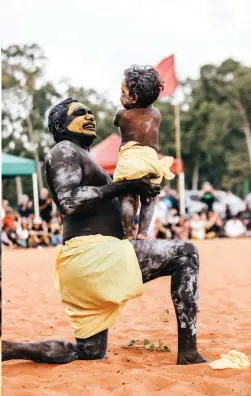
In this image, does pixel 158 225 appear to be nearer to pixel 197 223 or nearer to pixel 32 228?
pixel 197 223

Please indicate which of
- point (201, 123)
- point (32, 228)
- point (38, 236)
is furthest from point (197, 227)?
point (201, 123)

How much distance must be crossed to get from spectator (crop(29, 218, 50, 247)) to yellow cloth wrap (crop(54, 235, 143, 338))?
13.7m

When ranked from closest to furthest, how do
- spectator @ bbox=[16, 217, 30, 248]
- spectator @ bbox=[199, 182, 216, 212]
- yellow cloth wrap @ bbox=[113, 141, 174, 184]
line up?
yellow cloth wrap @ bbox=[113, 141, 174, 184] → spectator @ bbox=[16, 217, 30, 248] → spectator @ bbox=[199, 182, 216, 212]

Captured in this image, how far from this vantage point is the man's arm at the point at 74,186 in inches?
129

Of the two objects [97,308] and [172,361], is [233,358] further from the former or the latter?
[97,308]

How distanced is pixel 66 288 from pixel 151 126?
1.14 m

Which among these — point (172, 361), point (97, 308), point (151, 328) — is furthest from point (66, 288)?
point (151, 328)

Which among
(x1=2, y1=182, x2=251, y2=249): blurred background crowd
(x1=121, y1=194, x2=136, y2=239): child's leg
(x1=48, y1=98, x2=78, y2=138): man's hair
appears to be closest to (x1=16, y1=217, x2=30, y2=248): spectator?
(x1=2, y1=182, x2=251, y2=249): blurred background crowd

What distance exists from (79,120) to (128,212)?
0.63m

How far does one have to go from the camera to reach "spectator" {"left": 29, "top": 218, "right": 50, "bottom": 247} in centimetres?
1711

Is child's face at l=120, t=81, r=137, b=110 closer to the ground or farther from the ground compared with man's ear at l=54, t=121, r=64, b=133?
farther from the ground

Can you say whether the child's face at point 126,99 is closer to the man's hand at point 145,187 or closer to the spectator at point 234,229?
the man's hand at point 145,187

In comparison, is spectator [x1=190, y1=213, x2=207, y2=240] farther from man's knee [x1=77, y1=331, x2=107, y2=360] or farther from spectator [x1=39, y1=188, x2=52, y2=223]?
man's knee [x1=77, y1=331, x2=107, y2=360]

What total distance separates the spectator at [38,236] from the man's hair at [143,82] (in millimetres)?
13629
